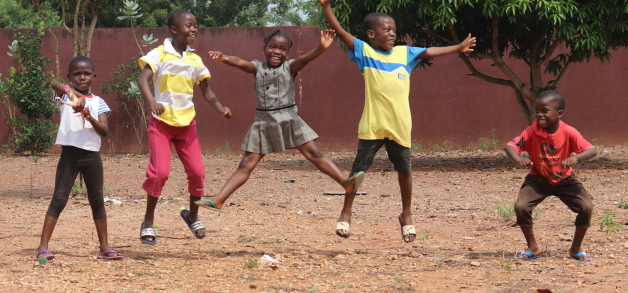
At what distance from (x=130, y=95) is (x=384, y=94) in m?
8.84

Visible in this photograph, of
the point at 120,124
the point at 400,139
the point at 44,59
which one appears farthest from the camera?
the point at 120,124

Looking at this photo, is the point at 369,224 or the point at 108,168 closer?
the point at 369,224

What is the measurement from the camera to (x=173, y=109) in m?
4.49

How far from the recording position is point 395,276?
12.9 ft

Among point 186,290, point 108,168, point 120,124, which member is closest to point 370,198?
point 186,290

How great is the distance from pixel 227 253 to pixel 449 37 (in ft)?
22.3

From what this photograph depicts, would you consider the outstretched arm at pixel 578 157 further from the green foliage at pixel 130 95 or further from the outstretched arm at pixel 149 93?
the green foliage at pixel 130 95

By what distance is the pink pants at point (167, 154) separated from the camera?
4496 millimetres

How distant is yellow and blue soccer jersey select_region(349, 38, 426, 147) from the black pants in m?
1.90

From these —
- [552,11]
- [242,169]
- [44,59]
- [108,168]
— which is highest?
[552,11]

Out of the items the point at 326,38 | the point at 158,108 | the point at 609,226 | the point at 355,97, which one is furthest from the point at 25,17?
the point at 609,226

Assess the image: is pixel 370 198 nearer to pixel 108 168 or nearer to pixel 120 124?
pixel 108 168

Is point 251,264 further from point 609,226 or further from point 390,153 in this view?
point 609,226

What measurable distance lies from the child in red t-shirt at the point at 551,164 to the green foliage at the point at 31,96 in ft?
31.0
